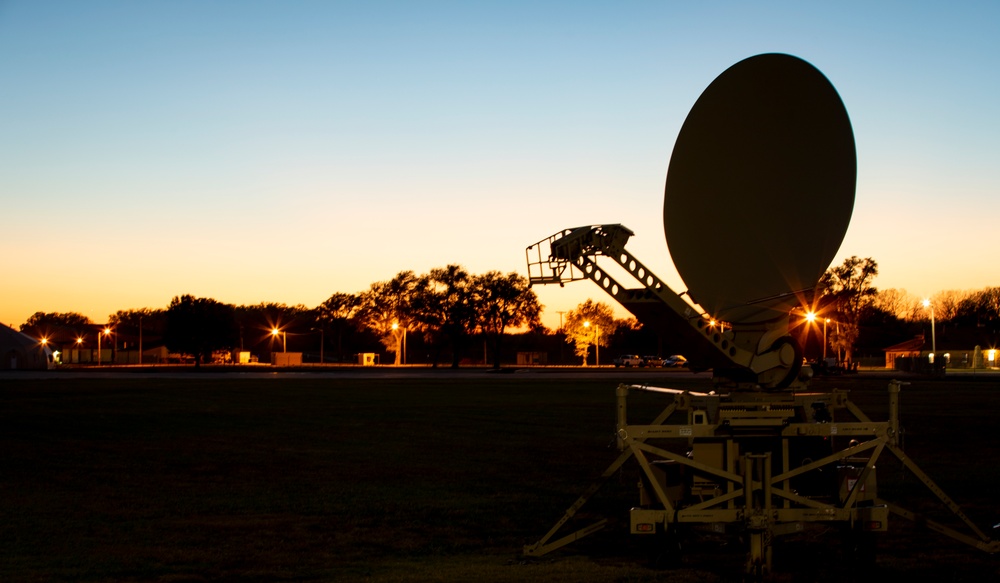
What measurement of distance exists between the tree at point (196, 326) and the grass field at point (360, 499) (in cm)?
11097

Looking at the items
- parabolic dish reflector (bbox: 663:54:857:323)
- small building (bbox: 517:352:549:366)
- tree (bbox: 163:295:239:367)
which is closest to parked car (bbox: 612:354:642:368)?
small building (bbox: 517:352:549:366)

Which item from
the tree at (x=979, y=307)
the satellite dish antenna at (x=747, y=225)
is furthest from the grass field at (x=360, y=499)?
the tree at (x=979, y=307)

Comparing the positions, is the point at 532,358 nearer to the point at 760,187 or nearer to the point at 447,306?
the point at 447,306

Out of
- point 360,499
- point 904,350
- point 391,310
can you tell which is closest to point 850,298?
point 904,350

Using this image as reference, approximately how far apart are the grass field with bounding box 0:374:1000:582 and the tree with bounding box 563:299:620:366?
127 metres

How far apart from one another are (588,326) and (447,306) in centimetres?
2537

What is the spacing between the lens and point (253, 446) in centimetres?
2595

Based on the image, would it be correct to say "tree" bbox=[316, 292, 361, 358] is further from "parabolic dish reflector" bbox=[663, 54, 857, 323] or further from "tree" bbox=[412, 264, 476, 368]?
"parabolic dish reflector" bbox=[663, 54, 857, 323]

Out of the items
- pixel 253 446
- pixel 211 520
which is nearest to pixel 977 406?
pixel 253 446

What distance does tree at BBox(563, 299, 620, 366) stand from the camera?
538 feet

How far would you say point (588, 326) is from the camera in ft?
534

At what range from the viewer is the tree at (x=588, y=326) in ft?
538

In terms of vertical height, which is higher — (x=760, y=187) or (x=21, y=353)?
(x=760, y=187)

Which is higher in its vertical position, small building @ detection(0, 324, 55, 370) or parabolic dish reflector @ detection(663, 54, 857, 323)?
parabolic dish reflector @ detection(663, 54, 857, 323)
